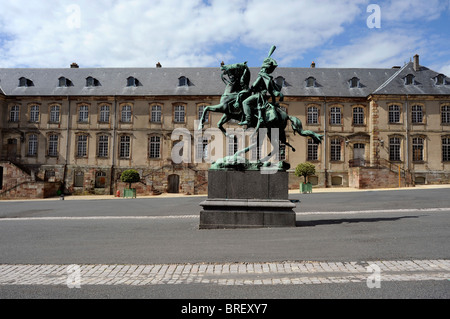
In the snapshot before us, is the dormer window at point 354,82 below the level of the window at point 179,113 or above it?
above

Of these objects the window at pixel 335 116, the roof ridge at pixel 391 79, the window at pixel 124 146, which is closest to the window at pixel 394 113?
the roof ridge at pixel 391 79

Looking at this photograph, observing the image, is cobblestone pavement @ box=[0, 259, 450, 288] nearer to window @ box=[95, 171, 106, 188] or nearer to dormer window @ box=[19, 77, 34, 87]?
window @ box=[95, 171, 106, 188]

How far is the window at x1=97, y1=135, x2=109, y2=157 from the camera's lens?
32.3 m

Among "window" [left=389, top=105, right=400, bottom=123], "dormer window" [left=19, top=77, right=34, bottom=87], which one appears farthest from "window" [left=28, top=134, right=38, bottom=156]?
"window" [left=389, top=105, right=400, bottom=123]

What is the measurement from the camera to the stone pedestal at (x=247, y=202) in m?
7.95

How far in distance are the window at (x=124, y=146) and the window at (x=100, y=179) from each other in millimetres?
2683

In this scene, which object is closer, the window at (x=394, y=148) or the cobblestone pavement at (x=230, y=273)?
the cobblestone pavement at (x=230, y=273)

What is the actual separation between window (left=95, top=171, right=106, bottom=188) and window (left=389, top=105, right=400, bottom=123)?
29.1 meters

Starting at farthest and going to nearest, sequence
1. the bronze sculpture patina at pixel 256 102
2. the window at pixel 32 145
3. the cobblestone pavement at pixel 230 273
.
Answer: the window at pixel 32 145 < the bronze sculpture patina at pixel 256 102 < the cobblestone pavement at pixel 230 273

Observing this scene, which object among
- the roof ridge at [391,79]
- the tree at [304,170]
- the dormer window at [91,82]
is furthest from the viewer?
the dormer window at [91,82]

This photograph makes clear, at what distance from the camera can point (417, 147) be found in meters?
30.7

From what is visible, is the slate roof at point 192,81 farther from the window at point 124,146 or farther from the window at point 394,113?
the window at point 124,146

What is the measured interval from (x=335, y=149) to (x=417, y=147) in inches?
304
